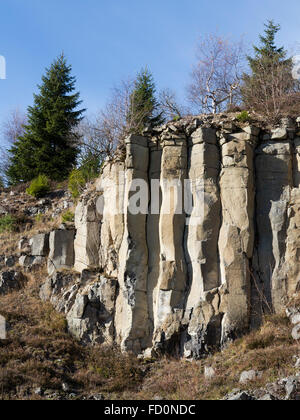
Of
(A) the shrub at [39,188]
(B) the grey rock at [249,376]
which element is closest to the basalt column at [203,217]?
(B) the grey rock at [249,376]

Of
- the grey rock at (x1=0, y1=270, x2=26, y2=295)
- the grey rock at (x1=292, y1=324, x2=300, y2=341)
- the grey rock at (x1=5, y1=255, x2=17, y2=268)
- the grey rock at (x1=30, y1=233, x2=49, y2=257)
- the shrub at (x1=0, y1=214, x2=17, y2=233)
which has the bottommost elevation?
the grey rock at (x1=292, y1=324, x2=300, y2=341)

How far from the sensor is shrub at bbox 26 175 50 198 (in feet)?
77.9

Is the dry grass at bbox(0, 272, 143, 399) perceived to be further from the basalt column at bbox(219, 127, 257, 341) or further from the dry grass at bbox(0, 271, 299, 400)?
the basalt column at bbox(219, 127, 257, 341)

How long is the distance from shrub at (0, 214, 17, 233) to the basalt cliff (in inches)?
237

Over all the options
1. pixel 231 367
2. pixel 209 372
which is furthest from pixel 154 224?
pixel 231 367

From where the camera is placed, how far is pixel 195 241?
14242 mm

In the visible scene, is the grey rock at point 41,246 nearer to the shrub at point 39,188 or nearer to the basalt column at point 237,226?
the shrub at point 39,188

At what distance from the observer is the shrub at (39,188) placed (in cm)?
2373

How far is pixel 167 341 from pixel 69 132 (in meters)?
16.2

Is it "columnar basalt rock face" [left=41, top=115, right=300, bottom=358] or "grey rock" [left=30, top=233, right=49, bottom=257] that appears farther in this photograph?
"grey rock" [left=30, top=233, right=49, bottom=257]

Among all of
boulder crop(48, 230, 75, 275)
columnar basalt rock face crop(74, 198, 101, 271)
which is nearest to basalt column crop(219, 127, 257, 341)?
columnar basalt rock face crop(74, 198, 101, 271)

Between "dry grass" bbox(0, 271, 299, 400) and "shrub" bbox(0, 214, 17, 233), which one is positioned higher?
"shrub" bbox(0, 214, 17, 233)

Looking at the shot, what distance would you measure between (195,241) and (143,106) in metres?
13.4
